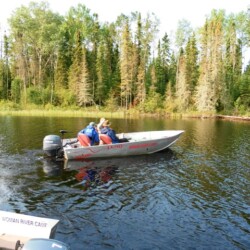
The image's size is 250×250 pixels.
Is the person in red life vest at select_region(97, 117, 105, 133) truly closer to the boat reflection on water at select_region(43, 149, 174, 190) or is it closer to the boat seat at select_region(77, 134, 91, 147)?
the boat seat at select_region(77, 134, 91, 147)

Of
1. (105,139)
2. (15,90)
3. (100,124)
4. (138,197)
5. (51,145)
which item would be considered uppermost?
(15,90)

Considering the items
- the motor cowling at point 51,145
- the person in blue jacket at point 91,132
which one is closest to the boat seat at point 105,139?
the person in blue jacket at point 91,132

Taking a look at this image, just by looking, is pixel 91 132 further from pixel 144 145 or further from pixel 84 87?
pixel 84 87

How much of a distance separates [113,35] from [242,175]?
53259 millimetres

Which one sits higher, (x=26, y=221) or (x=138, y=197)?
(x=26, y=221)

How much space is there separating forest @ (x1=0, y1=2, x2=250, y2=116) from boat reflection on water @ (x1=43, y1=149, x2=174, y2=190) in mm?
31508

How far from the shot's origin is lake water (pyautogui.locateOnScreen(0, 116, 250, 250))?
24.1 ft

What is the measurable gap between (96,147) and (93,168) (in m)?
1.46

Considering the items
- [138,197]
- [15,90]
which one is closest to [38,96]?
[15,90]

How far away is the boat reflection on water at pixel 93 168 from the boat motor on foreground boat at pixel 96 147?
296mm

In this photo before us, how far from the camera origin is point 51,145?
14320 millimetres

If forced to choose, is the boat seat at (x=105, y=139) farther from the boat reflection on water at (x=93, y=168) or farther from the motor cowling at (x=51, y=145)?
the motor cowling at (x=51, y=145)

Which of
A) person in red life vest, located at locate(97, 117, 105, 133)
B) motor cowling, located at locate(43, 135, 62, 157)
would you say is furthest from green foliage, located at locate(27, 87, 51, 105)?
motor cowling, located at locate(43, 135, 62, 157)

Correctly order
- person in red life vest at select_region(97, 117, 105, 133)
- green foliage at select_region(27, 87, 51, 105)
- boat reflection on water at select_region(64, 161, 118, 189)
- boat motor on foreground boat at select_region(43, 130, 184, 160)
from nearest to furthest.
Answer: boat reflection on water at select_region(64, 161, 118, 189) → boat motor on foreground boat at select_region(43, 130, 184, 160) → person in red life vest at select_region(97, 117, 105, 133) → green foliage at select_region(27, 87, 51, 105)
